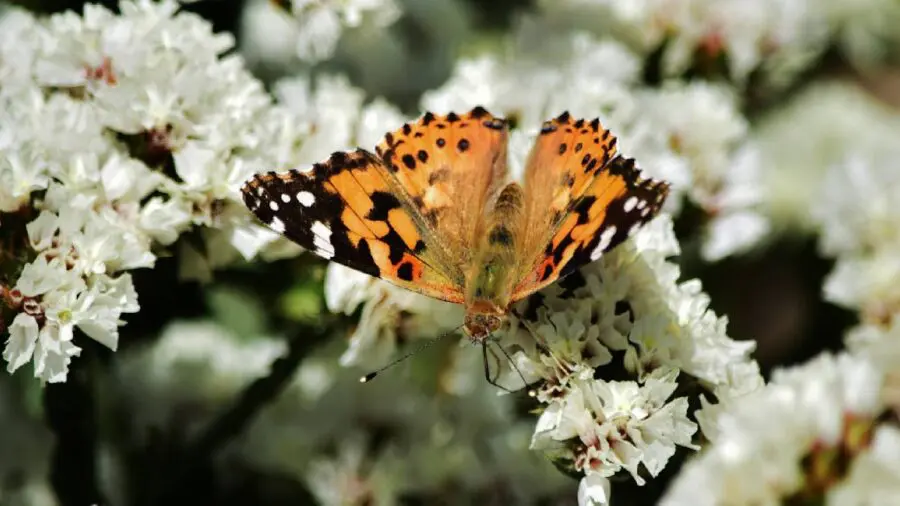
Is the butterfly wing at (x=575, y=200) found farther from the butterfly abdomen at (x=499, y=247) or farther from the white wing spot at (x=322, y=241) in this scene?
the white wing spot at (x=322, y=241)

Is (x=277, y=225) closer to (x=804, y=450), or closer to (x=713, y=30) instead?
(x=804, y=450)

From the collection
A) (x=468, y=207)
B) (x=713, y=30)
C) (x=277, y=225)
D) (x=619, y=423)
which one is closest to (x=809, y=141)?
(x=713, y=30)

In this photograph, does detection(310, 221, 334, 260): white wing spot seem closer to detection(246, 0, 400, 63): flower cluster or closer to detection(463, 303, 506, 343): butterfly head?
detection(463, 303, 506, 343): butterfly head

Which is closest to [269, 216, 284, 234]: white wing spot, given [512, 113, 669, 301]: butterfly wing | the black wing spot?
the black wing spot

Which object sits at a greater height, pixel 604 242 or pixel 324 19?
pixel 324 19

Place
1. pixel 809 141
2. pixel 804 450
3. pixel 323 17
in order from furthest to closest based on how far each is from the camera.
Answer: pixel 809 141, pixel 323 17, pixel 804 450
